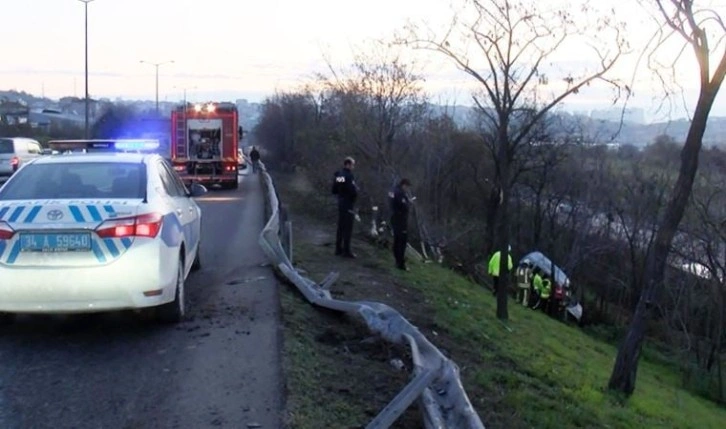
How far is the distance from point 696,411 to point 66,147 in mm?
14216

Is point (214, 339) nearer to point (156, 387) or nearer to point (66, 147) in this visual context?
point (156, 387)

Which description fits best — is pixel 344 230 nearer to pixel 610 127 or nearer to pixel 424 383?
pixel 424 383

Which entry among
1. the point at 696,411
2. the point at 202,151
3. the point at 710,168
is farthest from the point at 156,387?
the point at 710,168

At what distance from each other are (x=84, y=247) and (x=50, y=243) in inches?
10.3

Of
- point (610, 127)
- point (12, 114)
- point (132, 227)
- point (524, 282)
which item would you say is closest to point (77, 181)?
point (132, 227)

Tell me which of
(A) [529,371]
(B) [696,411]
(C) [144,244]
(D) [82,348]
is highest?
(C) [144,244]

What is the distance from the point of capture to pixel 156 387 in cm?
636

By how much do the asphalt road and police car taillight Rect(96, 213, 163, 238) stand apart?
97 cm

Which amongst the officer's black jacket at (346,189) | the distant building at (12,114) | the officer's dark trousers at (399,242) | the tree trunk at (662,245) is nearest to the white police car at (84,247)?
the tree trunk at (662,245)

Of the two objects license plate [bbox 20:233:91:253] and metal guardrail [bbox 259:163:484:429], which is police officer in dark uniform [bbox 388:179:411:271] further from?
license plate [bbox 20:233:91:253]

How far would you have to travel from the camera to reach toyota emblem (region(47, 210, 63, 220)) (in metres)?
7.14

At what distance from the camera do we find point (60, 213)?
23.6 feet

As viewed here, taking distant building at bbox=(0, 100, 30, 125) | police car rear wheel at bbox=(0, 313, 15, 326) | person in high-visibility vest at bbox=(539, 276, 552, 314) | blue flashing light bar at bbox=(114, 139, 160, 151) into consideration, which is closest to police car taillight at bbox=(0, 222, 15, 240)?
police car rear wheel at bbox=(0, 313, 15, 326)

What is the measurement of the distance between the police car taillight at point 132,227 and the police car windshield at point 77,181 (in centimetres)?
40
